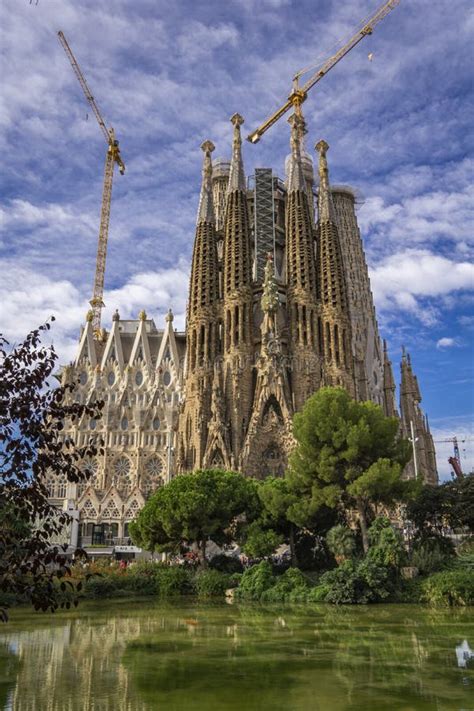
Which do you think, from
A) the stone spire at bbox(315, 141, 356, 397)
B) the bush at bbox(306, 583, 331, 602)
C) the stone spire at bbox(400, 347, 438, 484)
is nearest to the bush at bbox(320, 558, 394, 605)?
the bush at bbox(306, 583, 331, 602)

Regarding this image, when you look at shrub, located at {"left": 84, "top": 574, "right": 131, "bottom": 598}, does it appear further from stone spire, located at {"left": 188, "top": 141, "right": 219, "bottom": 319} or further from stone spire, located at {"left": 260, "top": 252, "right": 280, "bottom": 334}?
stone spire, located at {"left": 188, "top": 141, "right": 219, "bottom": 319}

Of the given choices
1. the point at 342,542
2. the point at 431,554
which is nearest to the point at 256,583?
the point at 342,542

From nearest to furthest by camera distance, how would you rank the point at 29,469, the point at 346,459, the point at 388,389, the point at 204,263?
the point at 29,469
the point at 346,459
the point at 204,263
the point at 388,389

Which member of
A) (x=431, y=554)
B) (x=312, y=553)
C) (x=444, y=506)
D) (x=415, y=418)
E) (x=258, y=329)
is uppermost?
(x=258, y=329)

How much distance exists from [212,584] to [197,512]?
310cm

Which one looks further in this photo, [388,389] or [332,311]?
[388,389]

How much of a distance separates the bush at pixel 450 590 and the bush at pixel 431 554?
231 cm

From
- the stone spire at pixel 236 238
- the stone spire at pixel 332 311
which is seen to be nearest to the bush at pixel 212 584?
the stone spire at pixel 332 311

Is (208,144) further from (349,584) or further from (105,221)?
(349,584)

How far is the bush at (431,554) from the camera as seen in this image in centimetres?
2409

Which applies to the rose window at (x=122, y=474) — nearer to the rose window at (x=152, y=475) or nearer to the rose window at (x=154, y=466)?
the rose window at (x=152, y=475)

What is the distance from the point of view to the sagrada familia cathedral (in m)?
48.0

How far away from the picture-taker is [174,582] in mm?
26625

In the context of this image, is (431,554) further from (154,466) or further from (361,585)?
(154,466)
